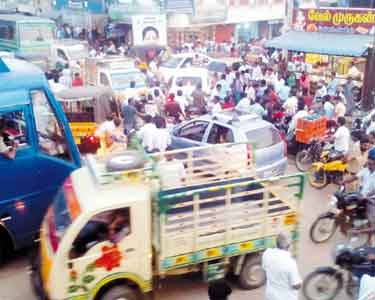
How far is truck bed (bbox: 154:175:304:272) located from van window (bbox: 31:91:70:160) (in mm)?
2300

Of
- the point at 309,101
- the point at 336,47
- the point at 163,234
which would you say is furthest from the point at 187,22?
the point at 163,234

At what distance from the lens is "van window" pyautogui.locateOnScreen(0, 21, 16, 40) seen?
23.0 m

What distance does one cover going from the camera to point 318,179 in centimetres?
1074

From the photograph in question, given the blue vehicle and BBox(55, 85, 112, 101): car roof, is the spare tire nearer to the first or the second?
the blue vehicle

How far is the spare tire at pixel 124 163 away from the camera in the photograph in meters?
6.11

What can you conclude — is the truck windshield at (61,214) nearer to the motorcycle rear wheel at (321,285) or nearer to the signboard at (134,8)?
the motorcycle rear wheel at (321,285)

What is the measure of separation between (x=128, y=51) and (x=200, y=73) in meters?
9.47

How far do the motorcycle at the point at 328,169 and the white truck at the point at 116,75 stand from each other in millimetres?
6851

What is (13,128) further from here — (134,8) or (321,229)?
(134,8)

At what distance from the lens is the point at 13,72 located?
25.0 feet

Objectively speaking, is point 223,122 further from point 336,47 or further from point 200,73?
point 336,47

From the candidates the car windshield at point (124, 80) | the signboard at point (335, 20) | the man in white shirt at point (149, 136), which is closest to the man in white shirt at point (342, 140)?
the man in white shirt at point (149, 136)

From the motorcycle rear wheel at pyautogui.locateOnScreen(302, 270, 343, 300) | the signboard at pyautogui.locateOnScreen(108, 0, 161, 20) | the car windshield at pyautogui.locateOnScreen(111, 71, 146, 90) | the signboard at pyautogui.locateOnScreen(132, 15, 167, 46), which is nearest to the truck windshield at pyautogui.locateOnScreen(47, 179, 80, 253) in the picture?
the motorcycle rear wheel at pyautogui.locateOnScreen(302, 270, 343, 300)

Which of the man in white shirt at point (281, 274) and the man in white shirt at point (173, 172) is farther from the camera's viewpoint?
the man in white shirt at point (173, 172)
